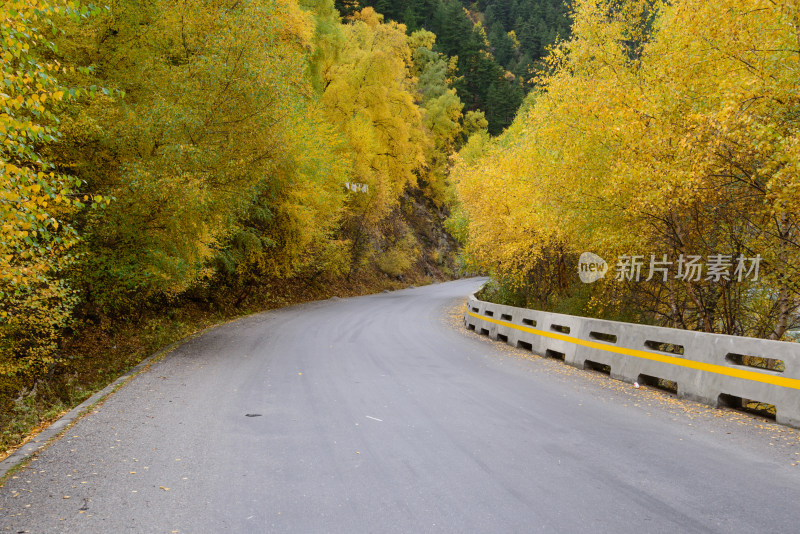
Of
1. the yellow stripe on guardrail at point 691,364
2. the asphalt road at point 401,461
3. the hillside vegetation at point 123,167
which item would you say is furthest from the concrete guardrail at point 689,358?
the hillside vegetation at point 123,167

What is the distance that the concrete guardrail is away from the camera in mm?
5816

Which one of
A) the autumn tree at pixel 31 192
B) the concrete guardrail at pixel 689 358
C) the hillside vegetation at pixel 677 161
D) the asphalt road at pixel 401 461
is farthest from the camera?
the hillside vegetation at pixel 677 161

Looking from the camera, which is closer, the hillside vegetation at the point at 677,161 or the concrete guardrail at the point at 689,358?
the concrete guardrail at the point at 689,358

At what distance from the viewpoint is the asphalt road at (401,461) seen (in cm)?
342

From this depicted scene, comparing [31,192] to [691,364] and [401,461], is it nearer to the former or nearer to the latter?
[401,461]

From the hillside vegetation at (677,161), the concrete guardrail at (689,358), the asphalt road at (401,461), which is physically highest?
the hillside vegetation at (677,161)

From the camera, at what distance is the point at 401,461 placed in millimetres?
4441

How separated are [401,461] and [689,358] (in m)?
4.92

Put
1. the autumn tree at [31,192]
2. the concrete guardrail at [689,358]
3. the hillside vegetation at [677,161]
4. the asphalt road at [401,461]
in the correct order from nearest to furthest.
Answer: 1. the asphalt road at [401,461]
2. the autumn tree at [31,192]
3. the concrete guardrail at [689,358]
4. the hillside vegetation at [677,161]

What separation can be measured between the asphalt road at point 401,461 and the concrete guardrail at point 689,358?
0.33 metres

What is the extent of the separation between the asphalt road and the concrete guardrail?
13.0 inches

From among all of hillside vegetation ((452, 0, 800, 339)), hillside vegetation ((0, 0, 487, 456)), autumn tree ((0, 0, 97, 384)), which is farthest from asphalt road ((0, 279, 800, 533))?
hillside vegetation ((452, 0, 800, 339))

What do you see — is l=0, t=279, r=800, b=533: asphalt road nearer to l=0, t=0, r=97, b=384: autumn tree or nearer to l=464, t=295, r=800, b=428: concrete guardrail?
l=464, t=295, r=800, b=428: concrete guardrail

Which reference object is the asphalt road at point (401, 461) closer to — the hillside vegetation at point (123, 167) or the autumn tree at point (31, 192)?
the autumn tree at point (31, 192)
